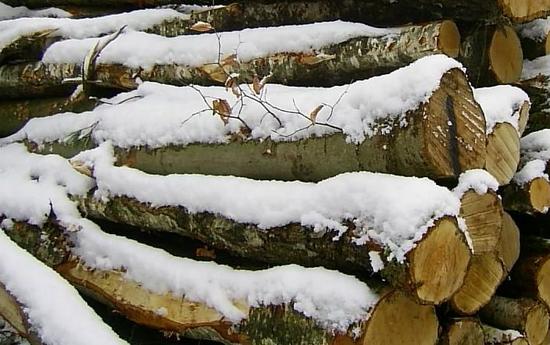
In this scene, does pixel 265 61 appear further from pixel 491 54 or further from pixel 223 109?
pixel 491 54

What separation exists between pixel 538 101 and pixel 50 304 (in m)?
2.48

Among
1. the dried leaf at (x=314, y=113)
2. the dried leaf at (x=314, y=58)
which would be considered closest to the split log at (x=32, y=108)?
the dried leaf at (x=314, y=58)

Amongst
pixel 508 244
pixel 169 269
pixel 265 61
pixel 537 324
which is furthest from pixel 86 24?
pixel 537 324

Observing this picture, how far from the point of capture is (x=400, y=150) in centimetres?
250

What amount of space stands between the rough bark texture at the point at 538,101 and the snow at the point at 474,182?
1141mm

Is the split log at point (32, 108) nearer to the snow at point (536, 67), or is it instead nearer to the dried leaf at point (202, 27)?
the dried leaf at point (202, 27)

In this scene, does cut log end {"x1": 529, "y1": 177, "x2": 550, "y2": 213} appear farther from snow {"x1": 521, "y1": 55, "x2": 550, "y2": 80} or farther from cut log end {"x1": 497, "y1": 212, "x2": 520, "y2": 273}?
snow {"x1": 521, "y1": 55, "x2": 550, "y2": 80}

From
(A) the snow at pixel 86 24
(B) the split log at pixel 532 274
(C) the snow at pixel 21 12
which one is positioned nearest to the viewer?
(B) the split log at pixel 532 274

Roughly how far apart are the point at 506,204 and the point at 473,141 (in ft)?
2.45

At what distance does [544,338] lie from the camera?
3.33 meters

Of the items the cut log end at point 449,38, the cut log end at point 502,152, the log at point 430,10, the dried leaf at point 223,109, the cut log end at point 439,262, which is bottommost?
the cut log end at point 439,262

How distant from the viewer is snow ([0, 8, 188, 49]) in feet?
13.5

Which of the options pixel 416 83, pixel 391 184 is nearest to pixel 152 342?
pixel 391 184

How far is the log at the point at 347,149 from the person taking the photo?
2.46m
